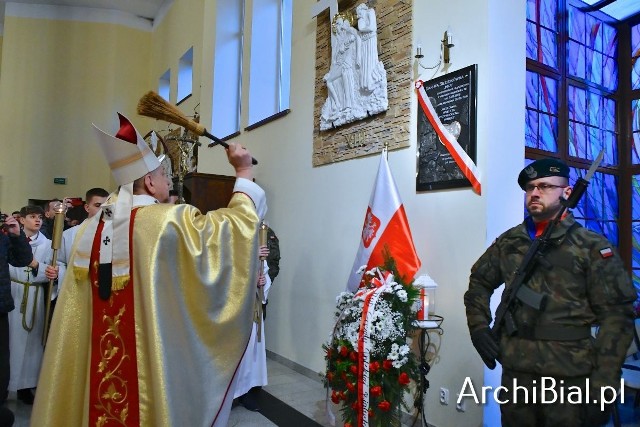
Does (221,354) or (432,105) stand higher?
(432,105)

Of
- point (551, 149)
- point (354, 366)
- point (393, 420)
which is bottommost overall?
point (393, 420)

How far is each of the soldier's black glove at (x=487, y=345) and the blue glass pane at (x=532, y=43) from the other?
263 cm

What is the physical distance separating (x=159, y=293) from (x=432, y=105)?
7.51ft

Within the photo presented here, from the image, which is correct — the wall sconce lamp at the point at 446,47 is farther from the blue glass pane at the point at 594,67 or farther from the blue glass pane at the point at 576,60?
the blue glass pane at the point at 594,67

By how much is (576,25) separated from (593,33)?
0.89 ft

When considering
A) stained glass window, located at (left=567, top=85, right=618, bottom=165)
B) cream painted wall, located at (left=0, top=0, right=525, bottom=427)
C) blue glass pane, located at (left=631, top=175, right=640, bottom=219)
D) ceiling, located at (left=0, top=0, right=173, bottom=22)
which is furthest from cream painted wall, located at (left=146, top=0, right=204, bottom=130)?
blue glass pane, located at (left=631, top=175, right=640, bottom=219)

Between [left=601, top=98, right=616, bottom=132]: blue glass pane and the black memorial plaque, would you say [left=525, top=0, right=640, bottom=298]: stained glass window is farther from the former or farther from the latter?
the black memorial plaque

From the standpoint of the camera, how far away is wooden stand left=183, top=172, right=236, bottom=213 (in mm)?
5121

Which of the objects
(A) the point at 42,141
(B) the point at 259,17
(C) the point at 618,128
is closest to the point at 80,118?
(A) the point at 42,141

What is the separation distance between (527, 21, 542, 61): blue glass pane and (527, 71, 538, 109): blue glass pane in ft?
0.50

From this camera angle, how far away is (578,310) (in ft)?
6.35

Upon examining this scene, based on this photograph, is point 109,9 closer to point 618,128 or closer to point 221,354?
point 618,128

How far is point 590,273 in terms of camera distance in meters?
1.91

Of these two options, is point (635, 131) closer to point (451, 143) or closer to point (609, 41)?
point (609, 41)
